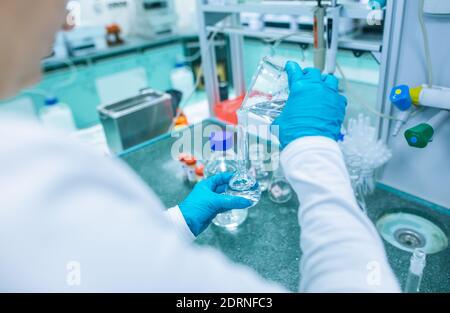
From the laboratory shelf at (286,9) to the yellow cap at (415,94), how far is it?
0.76 ft

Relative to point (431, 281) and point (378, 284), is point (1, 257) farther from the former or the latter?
point (431, 281)

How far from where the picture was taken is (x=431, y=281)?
2.45ft

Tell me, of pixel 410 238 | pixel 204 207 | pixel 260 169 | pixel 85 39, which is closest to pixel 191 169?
pixel 260 169

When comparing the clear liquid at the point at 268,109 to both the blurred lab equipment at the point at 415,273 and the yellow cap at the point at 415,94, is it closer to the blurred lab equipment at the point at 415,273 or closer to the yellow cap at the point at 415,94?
the yellow cap at the point at 415,94

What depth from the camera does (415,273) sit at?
28.4 inches

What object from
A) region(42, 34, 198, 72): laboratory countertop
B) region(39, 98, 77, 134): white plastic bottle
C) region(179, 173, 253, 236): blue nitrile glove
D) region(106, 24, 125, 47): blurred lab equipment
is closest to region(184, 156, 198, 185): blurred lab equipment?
region(179, 173, 253, 236): blue nitrile glove

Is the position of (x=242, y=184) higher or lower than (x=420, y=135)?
lower

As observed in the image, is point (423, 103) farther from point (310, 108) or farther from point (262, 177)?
point (262, 177)

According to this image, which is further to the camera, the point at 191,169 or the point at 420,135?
the point at 191,169

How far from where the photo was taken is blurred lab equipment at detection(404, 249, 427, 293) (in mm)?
703

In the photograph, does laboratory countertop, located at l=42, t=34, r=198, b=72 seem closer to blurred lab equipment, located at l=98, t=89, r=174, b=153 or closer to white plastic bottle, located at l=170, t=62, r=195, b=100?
white plastic bottle, located at l=170, t=62, r=195, b=100

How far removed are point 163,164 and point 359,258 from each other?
3.20 ft

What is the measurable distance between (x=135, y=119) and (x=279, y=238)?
943 millimetres
